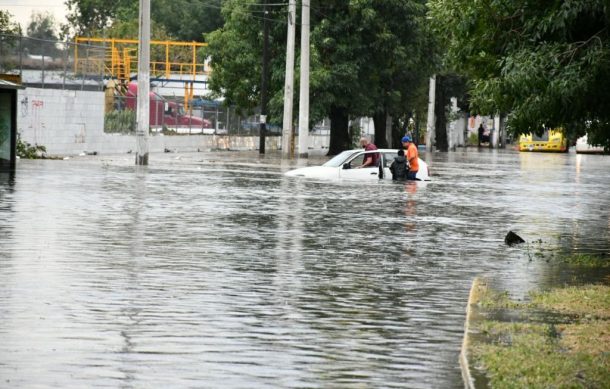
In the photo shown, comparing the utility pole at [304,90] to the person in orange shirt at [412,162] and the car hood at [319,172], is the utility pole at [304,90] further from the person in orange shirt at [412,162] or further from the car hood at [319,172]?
the person in orange shirt at [412,162]

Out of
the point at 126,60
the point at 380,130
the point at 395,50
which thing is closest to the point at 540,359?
the point at 395,50

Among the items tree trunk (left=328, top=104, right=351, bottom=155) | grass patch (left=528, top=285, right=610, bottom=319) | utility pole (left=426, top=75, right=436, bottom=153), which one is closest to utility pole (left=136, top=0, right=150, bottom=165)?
tree trunk (left=328, top=104, right=351, bottom=155)

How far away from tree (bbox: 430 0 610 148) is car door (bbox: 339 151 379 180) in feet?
58.5

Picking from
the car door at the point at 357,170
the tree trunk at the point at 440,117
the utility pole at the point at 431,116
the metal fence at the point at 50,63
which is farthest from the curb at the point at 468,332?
the tree trunk at the point at 440,117

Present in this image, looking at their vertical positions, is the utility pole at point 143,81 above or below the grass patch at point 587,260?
above

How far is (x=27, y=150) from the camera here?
52.4m

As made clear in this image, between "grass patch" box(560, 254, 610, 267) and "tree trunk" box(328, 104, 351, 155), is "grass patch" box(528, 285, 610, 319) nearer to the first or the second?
"grass patch" box(560, 254, 610, 267)

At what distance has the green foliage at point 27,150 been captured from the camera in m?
51.8

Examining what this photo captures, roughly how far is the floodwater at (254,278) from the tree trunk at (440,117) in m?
68.1

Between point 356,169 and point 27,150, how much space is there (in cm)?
1709

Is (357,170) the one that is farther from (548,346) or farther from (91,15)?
(91,15)

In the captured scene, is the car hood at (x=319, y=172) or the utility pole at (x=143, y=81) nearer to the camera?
the car hood at (x=319, y=172)

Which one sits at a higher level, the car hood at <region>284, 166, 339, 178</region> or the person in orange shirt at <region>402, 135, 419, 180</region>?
the person in orange shirt at <region>402, 135, 419, 180</region>

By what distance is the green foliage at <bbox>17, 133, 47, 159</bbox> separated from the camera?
170 feet
